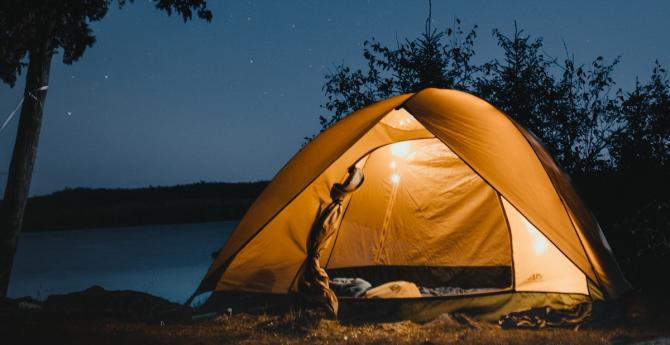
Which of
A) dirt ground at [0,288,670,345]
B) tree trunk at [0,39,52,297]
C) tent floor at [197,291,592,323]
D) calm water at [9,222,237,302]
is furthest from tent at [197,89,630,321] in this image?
calm water at [9,222,237,302]

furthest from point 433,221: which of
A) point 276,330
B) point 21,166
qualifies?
point 21,166

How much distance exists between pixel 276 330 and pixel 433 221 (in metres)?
2.40

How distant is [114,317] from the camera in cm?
522

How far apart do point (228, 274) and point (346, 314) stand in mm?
1126

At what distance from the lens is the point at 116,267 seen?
1377 inches

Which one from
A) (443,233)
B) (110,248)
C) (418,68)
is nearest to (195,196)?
(110,248)

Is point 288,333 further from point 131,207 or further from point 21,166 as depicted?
point 131,207

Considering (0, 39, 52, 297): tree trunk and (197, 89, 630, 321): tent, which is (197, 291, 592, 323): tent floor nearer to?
(197, 89, 630, 321): tent

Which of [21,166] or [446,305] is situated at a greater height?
[21,166]

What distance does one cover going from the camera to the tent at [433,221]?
15.0 ft

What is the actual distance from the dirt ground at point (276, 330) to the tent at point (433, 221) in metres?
0.28

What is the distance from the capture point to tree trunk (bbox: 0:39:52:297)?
21.9 ft

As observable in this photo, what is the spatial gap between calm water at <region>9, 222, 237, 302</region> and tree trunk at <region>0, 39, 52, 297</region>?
13.4 m

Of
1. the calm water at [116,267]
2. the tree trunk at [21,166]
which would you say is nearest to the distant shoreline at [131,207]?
the calm water at [116,267]
